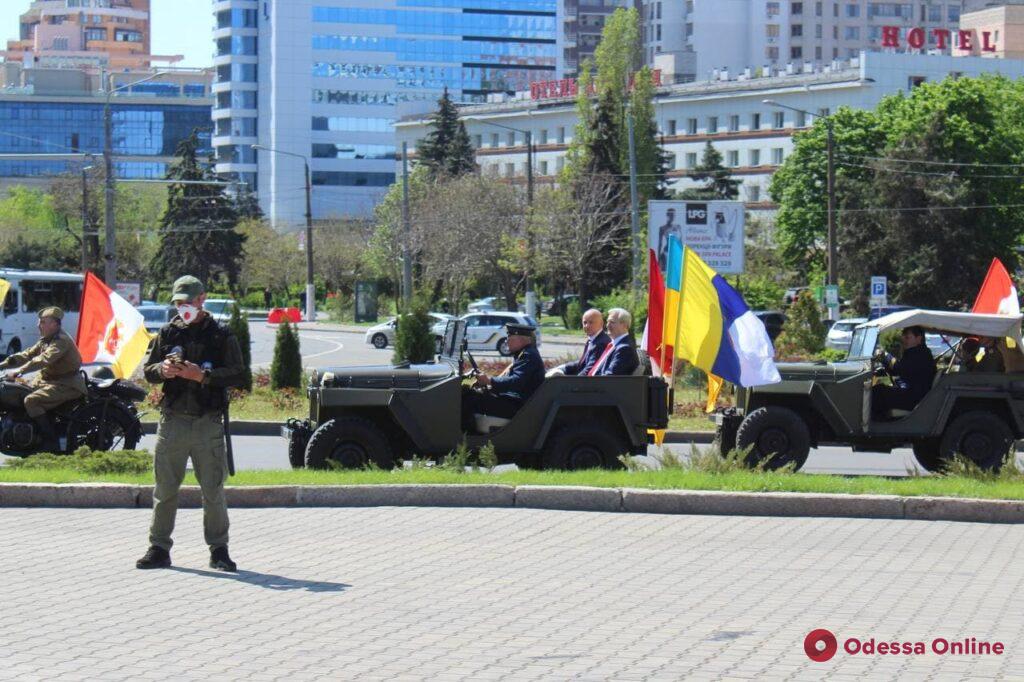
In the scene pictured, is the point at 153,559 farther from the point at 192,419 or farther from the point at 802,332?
the point at 802,332

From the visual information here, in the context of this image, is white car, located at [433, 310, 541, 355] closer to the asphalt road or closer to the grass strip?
the asphalt road

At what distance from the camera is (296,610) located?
8.43 metres

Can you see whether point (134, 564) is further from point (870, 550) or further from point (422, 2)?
point (422, 2)

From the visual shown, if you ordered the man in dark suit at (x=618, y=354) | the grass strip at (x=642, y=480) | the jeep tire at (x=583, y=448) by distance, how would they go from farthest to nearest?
1. the man in dark suit at (x=618, y=354)
2. the jeep tire at (x=583, y=448)
3. the grass strip at (x=642, y=480)

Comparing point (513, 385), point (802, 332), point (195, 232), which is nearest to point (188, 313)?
point (513, 385)

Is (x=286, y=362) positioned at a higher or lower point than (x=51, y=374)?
lower

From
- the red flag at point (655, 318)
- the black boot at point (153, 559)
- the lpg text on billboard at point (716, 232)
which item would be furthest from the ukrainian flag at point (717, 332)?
the lpg text on billboard at point (716, 232)

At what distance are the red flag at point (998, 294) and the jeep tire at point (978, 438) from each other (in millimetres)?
2639

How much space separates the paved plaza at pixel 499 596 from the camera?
7.26 metres

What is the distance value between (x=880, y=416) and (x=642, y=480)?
13.5 feet

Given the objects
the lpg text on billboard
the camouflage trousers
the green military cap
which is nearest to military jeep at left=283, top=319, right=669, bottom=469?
the camouflage trousers

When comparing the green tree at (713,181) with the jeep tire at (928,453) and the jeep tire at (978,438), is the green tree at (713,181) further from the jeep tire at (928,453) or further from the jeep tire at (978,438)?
the jeep tire at (978,438)

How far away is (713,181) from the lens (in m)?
95.9

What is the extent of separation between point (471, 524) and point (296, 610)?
10.4ft
